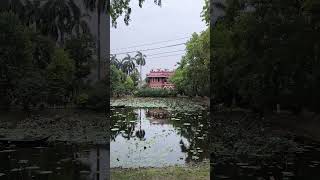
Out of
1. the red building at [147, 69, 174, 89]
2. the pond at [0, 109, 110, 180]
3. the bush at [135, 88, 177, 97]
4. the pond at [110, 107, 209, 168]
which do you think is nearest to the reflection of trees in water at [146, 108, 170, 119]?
the pond at [110, 107, 209, 168]

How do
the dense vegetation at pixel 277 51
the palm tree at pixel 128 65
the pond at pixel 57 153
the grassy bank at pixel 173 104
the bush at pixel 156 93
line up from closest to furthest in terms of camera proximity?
the pond at pixel 57 153 < the dense vegetation at pixel 277 51 < the grassy bank at pixel 173 104 < the bush at pixel 156 93 < the palm tree at pixel 128 65

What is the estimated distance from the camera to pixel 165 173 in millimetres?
11539

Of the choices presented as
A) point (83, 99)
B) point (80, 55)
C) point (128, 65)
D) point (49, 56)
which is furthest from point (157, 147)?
point (128, 65)

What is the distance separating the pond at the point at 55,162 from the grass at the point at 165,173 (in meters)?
0.40

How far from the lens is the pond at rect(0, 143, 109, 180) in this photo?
37.1 feet

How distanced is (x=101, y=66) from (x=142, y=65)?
80519 millimetres

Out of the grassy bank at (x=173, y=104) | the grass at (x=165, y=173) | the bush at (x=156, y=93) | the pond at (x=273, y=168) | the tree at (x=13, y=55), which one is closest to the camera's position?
the grass at (x=165, y=173)

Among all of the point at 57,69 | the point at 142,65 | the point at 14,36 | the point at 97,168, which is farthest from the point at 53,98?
the point at 142,65

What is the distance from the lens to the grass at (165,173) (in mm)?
10967

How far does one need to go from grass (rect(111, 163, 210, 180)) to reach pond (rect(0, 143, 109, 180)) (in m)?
0.40

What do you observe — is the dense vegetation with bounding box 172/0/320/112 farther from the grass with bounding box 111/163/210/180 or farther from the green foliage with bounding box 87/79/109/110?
the green foliage with bounding box 87/79/109/110

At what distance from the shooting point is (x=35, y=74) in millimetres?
31781

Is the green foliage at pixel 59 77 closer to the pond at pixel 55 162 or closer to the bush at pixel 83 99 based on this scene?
the bush at pixel 83 99

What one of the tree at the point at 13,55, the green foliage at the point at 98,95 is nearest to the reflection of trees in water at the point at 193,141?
the tree at the point at 13,55
